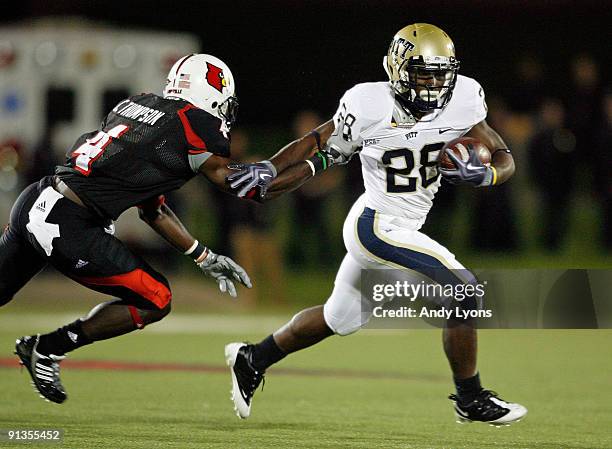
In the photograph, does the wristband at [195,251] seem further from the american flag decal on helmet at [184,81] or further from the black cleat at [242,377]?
the american flag decal on helmet at [184,81]

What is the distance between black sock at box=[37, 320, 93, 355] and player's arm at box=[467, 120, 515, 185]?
1.95 m

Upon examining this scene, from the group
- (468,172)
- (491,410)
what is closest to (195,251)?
(468,172)

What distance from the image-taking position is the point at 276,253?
11.9 meters

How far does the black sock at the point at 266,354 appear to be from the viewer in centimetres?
547

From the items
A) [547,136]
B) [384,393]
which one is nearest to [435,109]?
[384,393]

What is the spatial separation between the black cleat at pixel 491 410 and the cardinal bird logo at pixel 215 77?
1761 mm

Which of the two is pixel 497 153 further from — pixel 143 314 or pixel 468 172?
pixel 143 314

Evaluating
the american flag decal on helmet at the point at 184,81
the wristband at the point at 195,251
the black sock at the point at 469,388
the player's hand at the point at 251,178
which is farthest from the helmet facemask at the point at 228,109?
the black sock at the point at 469,388

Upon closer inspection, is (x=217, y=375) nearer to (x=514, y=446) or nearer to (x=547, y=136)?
(x=514, y=446)

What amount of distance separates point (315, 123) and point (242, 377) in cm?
370

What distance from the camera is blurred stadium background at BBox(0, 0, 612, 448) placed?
1009 centimetres

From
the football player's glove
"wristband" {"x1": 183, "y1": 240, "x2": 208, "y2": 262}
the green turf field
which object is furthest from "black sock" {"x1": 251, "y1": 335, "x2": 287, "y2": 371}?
the football player's glove

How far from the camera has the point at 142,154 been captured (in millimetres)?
4879

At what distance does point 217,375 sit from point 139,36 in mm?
5977
